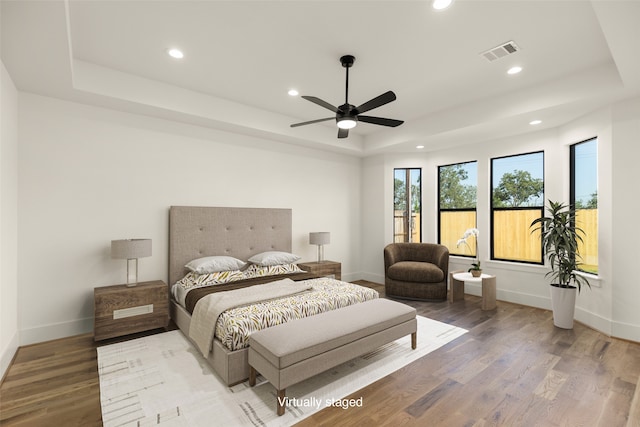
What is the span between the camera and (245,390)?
237 cm

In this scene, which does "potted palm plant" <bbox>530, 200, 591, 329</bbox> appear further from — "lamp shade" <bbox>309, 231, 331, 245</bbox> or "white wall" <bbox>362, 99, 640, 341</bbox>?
"lamp shade" <bbox>309, 231, 331, 245</bbox>

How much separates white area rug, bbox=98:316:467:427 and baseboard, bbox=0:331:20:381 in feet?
2.18

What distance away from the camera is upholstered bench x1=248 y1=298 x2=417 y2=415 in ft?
6.98

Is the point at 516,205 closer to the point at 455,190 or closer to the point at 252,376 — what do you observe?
the point at 455,190

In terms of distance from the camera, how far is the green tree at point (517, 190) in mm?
4738

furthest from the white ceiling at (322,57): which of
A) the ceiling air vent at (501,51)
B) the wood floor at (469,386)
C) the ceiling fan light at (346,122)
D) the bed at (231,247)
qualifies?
the wood floor at (469,386)

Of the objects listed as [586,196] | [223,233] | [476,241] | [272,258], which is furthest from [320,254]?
[586,196]

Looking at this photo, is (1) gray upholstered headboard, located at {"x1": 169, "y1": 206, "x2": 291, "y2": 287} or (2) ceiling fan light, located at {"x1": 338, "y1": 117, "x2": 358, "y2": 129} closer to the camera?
(2) ceiling fan light, located at {"x1": 338, "y1": 117, "x2": 358, "y2": 129}

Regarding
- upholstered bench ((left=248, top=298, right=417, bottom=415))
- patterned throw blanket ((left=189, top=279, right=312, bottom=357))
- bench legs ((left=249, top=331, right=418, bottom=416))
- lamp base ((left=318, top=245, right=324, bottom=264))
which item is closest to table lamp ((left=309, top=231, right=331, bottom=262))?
lamp base ((left=318, top=245, right=324, bottom=264))

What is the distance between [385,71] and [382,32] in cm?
74

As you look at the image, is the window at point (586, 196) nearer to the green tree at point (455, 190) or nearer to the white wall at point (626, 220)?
the white wall at point (626, 220)

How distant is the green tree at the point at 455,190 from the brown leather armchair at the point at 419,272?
95 cm

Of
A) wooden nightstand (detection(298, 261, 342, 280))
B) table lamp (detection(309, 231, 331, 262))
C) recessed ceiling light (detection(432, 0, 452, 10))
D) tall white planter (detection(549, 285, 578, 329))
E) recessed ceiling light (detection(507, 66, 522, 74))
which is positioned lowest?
tall white planter (detection(549, 285, 578, 329))

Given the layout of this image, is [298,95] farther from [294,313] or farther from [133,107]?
[294,313]
